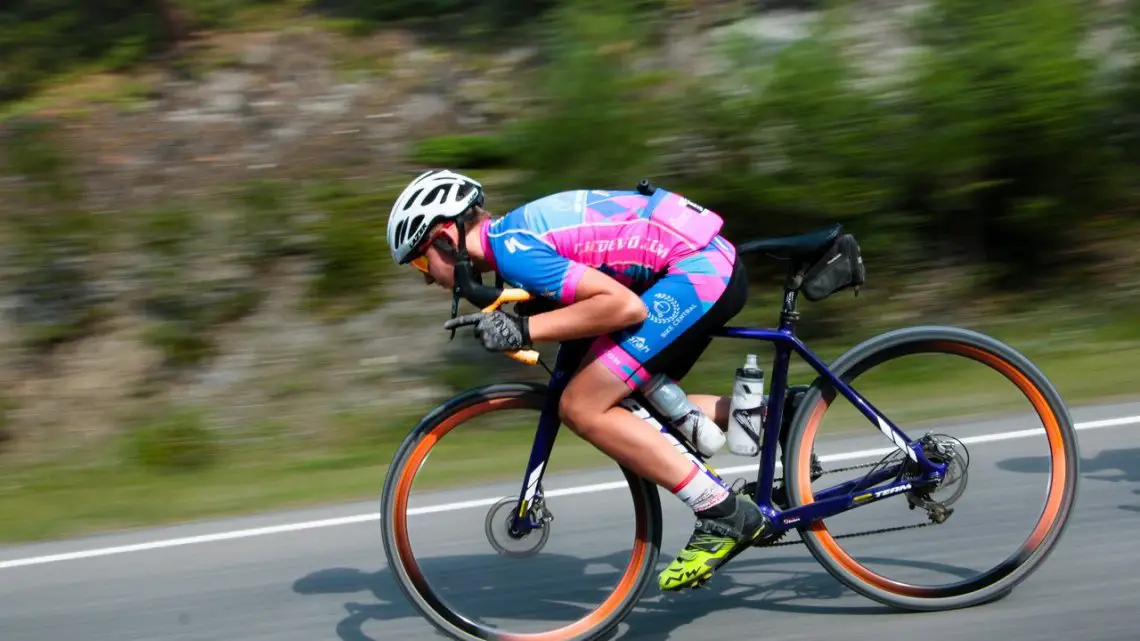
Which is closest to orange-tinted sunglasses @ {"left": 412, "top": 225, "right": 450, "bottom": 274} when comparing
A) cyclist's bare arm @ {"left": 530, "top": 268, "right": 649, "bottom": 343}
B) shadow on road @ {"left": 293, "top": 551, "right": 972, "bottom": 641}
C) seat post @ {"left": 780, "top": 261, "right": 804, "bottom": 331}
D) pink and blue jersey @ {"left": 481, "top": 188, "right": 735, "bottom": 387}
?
pink and blue jersey @ {"left": 481, "top": 188, "right": 735, "bottom": 387}

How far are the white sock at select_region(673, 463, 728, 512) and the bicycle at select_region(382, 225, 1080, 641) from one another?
0.06m

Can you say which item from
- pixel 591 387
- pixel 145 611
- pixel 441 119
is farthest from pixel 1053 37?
pixel 145 611

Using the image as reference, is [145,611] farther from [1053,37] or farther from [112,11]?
[112,11]

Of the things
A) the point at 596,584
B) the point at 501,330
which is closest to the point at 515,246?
the point at 501,330

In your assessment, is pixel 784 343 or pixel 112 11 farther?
pixel 112 11

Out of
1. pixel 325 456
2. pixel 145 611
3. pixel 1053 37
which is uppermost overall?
pixel 1053 37

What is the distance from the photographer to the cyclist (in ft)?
13.5

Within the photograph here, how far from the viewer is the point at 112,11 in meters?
13.6

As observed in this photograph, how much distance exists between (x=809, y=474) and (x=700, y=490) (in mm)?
416

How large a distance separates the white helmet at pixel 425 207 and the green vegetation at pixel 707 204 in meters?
3.59

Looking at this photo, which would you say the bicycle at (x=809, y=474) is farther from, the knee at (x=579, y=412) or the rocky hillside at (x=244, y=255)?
the rocky hillside at (x=244, y=255)

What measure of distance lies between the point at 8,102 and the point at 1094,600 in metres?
11.5

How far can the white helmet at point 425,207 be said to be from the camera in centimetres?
411

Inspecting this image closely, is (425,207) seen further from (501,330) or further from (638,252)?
(638,252)
